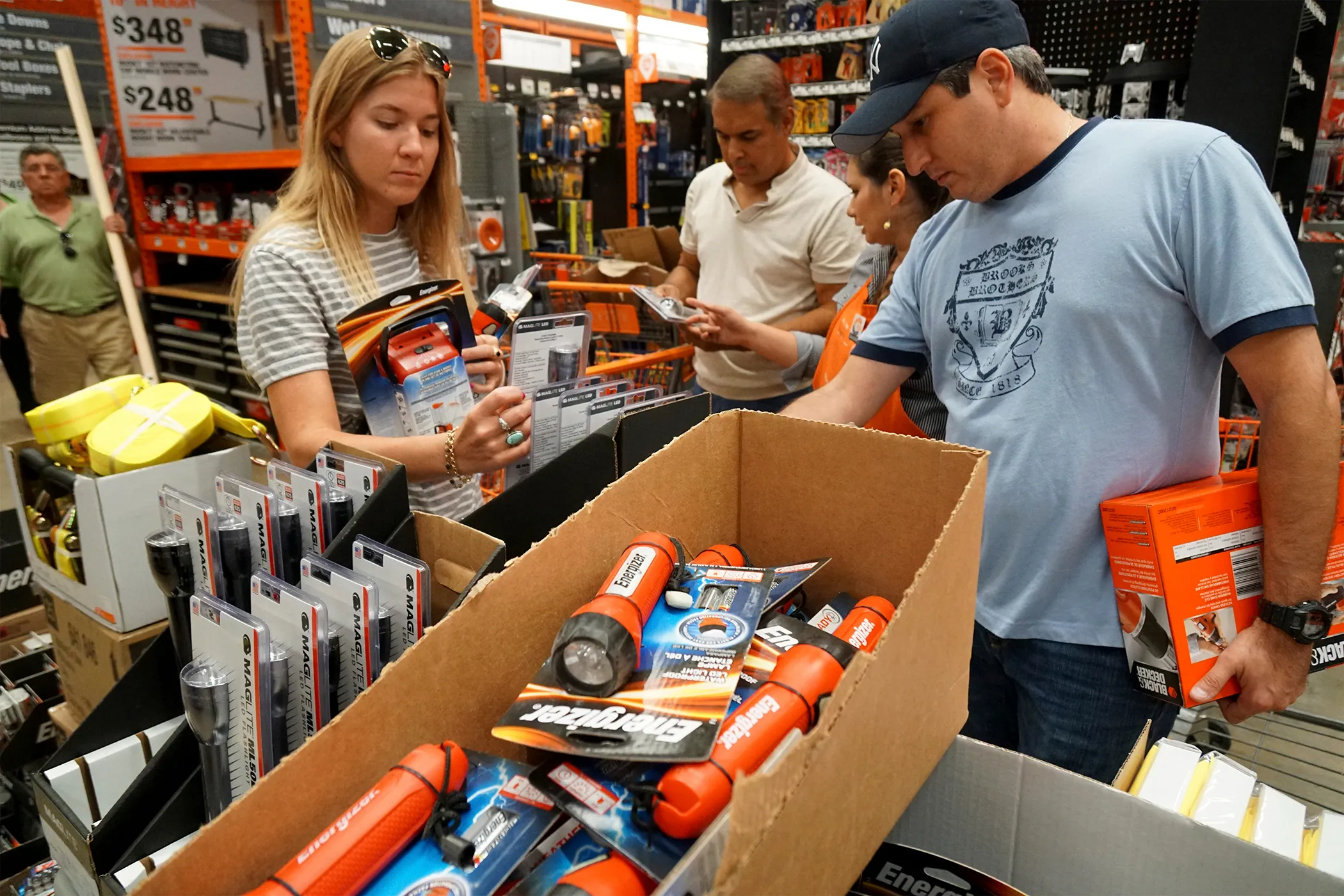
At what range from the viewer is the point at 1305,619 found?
3.98ft

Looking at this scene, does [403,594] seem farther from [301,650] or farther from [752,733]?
[752,733]

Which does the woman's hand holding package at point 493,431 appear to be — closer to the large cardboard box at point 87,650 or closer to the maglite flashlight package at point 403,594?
the maglite flashlight package at point 403,594

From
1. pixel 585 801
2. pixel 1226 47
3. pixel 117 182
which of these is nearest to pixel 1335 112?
pixel 1226 47

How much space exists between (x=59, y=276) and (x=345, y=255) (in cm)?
483

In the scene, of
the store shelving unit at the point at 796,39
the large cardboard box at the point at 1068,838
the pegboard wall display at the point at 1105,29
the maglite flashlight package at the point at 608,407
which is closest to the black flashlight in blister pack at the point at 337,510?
the maglite flashlight package at the point at 608,407

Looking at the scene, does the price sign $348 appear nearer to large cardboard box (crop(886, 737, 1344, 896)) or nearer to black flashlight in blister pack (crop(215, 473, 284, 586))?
black flashlight in blister pack (crop(215, 473, 284, 586))

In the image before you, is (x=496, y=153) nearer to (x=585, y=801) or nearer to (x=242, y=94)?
(x=242, y=94)

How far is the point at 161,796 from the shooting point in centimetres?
81

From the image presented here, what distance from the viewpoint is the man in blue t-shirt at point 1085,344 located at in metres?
1.18

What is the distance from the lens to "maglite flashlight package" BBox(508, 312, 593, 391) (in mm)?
1444

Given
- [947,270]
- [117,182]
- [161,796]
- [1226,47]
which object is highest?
[1226,47]

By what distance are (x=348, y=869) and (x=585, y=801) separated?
0.18 meters

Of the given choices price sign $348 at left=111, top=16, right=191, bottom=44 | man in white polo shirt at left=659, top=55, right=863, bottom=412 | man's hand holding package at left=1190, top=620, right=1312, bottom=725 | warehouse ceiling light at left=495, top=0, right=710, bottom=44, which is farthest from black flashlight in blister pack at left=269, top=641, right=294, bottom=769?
warehouse ceiling light at left=495, top=0, right=710, bottom=44

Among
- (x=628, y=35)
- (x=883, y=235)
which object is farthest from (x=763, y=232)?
(x=628, y=35)
